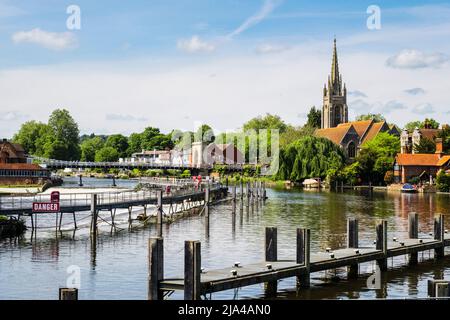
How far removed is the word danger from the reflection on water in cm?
179

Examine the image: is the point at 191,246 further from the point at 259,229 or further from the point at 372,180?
the point at 372,180

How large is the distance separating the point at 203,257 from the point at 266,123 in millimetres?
151379

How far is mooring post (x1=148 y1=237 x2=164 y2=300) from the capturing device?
24.4m

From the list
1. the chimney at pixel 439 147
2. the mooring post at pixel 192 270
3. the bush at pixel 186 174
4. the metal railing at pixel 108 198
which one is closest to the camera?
the mooring post at pixel 192 270

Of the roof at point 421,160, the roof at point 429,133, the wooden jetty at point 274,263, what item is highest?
the roof at point 429,133

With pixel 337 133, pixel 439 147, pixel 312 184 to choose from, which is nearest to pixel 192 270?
pixel 312 184

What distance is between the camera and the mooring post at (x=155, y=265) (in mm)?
24422

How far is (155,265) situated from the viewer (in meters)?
24.6

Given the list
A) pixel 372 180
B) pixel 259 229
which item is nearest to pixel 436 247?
pixel 259 229

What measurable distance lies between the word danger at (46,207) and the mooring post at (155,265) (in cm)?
2435

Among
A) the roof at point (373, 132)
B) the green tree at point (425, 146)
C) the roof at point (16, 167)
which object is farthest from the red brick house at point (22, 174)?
the roof at point (373, 132)
